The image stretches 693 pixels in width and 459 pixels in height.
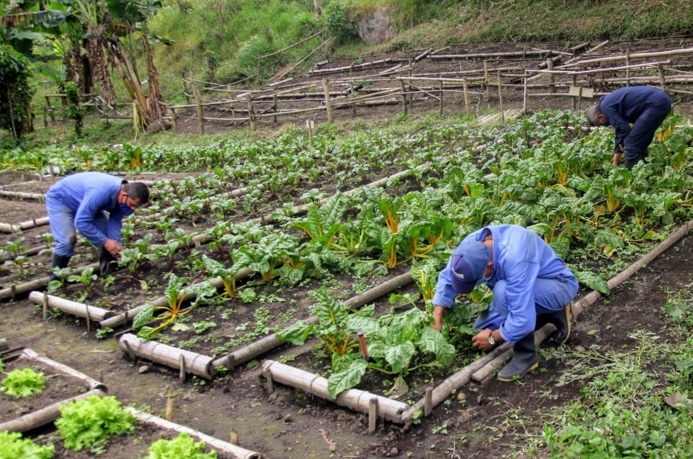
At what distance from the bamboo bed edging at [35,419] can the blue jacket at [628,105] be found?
6.66 m

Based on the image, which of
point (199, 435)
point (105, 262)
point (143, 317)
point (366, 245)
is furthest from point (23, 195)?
point (199, 435)

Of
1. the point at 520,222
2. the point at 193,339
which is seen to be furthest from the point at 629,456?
the point at 193,339

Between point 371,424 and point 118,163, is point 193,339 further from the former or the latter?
point 118,163

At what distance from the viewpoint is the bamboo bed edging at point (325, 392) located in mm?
3824

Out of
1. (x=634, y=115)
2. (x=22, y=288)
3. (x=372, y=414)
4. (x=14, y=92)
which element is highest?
(x=14, y=92)

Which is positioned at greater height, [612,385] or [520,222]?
[520,222]

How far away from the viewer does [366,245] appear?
21.2 ft

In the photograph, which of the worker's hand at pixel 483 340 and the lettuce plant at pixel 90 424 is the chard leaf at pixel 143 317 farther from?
the worker's hand at pixel 483 340

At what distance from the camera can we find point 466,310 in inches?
179

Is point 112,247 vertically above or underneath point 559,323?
Result: above

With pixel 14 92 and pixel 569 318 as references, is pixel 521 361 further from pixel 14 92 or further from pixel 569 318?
pixel 14 92

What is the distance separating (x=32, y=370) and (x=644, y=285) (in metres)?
4.94

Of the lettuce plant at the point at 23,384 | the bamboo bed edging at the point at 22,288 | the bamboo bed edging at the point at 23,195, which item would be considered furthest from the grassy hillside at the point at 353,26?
the lettuce plant at the point at 23,384

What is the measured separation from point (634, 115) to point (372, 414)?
5.68 m
